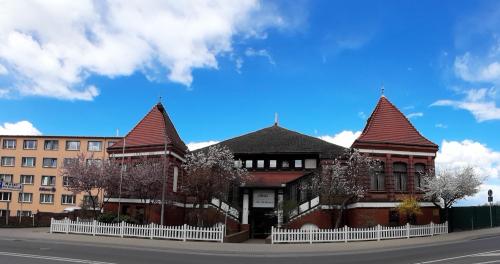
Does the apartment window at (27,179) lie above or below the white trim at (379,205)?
above

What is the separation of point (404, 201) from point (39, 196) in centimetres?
5847

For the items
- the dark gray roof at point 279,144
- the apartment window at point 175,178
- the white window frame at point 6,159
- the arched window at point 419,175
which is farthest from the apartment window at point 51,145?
the arched window at point 419,175

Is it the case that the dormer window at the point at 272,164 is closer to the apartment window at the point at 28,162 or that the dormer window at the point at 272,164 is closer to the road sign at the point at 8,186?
the road sign at the point at 8,186

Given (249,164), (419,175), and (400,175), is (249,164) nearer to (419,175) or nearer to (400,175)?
(400,175)

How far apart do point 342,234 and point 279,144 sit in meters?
14.1

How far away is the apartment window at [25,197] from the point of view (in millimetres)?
72312

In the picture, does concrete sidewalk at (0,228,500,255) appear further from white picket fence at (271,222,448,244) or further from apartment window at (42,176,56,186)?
apartment window at (42,176,56,186)

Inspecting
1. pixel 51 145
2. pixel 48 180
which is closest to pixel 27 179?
pixel 48 180

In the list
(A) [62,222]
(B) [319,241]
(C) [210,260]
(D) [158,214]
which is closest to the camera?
(C) [210,260]

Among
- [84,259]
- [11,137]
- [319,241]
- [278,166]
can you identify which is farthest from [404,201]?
[11,137]

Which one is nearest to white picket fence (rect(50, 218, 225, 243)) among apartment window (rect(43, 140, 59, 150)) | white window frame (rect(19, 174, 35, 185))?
apartment window (rect(43, 140, 59, 150))

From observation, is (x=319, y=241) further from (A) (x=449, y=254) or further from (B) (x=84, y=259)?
(B) (x=84, y=259)

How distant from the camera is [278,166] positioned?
4128 cm

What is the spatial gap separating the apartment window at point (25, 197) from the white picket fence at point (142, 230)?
148 ft
